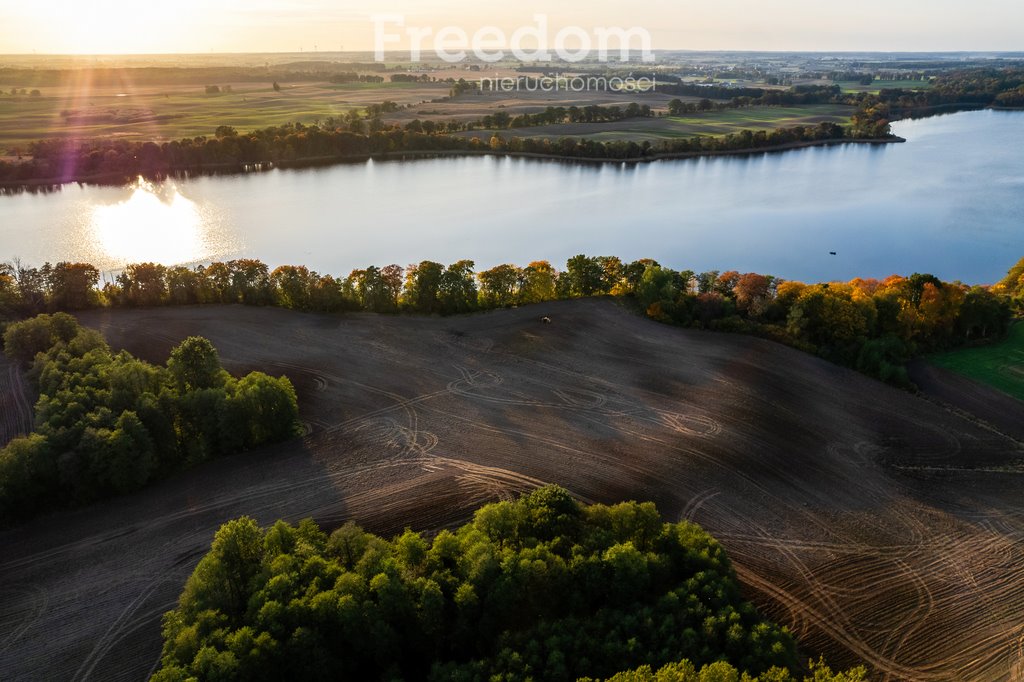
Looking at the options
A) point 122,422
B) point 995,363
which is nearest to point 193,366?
point 122,422

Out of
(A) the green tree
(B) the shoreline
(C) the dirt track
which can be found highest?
(B) the shoreline

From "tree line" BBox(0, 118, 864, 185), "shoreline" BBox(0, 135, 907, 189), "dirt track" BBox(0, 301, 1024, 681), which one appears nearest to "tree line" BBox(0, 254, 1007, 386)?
"dirt track" BBox(0, 301, 1024, 681)

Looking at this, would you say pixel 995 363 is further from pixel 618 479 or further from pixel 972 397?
pixel 618 479

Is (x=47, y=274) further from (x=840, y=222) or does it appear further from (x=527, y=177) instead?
(x=840, y=222)

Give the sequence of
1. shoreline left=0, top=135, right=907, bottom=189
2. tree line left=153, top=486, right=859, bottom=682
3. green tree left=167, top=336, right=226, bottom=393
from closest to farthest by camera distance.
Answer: tree line left=153, top=486, right=859, bottom=682 < green tree left=167, top=336, right=226, bottom=393 < shoreline left=0, top=135, right=907, bottom=189

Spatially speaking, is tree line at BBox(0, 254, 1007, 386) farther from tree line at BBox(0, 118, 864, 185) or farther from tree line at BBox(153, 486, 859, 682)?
tree line at BBox(0, 118, 864, 185)

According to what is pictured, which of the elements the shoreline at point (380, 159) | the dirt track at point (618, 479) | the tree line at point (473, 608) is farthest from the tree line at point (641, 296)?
the shoreline at point (380, 159)
